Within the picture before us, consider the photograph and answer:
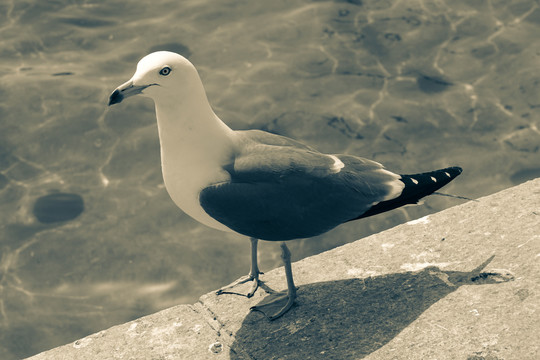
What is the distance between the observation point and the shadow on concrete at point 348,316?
3445 millimetres

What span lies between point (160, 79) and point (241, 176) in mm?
577

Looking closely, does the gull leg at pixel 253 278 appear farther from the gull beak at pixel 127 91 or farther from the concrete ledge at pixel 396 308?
the gull beak at pixel 127 91

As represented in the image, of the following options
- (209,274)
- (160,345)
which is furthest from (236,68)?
(160,345)

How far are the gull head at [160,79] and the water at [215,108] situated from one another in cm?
251

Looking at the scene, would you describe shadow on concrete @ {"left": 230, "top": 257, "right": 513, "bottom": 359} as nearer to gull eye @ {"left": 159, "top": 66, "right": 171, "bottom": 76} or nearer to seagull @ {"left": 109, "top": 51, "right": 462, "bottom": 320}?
seagull @ {"left": 109, "top": 51, "right": 462, "bottom": 320}

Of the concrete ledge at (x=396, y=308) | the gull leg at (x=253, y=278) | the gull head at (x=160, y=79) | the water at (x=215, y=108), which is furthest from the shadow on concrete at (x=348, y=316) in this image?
the water at (x=215, y=108)

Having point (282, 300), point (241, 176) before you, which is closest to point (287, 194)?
point (241, 176)

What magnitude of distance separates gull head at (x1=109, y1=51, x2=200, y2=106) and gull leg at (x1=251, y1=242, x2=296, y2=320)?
950 mm

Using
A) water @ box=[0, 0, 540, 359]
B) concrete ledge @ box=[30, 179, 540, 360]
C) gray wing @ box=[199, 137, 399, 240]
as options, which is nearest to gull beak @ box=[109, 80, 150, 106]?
gray wing @ box=[199, 137, 399, 240]

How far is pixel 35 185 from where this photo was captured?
637 centimetres

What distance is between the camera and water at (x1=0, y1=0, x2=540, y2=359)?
5738mm

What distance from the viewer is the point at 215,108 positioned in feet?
22.8

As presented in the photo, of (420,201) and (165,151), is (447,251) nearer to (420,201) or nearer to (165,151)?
(420,201)

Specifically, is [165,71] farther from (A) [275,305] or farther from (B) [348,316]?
(B) [348,316]
